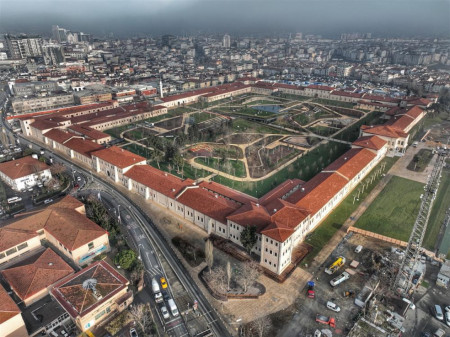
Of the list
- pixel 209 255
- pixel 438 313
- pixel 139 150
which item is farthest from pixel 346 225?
pixel 139 150

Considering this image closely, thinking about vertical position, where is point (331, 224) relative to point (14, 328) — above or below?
below

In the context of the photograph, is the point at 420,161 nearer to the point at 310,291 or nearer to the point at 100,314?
the point at 310,291

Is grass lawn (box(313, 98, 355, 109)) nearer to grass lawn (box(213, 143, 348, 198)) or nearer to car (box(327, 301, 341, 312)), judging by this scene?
grass lawn (box(213, 143, 348, 198))

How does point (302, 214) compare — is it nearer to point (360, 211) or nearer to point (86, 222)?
point (360, 211)

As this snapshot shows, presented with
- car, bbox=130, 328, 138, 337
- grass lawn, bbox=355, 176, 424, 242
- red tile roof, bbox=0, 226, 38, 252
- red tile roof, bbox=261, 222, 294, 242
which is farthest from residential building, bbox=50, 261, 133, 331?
grass lawn, bbox=355, 176, 424, 242

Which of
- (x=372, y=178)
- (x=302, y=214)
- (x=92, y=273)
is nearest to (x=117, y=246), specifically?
(x=92, y=273)

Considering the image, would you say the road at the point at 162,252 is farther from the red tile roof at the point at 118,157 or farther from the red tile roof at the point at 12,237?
the red tile roof at the point at 12,237

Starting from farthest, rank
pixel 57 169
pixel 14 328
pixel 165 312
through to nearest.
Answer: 1. pixel 57 169
2. pixel 165 312
3. pixel 14 328

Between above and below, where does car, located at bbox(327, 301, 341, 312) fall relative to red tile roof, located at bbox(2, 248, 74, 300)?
below
